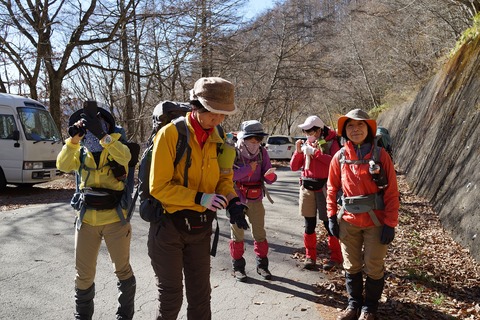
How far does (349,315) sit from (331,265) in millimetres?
1424

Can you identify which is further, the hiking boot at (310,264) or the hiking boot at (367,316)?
the hiking boot at (310,264)

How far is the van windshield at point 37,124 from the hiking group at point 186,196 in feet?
32.9

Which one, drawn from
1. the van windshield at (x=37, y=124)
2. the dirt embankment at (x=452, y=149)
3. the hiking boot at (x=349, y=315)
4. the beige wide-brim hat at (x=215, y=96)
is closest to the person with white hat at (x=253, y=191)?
the hiking boot at (x=349, y=315)

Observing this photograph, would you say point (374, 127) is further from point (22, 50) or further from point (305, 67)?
point (305, 67)

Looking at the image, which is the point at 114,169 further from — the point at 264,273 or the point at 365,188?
the point at 264,273

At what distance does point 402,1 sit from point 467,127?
1177 cm

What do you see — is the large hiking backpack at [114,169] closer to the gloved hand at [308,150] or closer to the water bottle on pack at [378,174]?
the water bottle on pack at [378,174]

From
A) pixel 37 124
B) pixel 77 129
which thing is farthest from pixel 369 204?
pixel 37 124

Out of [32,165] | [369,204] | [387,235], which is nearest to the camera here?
[387,235]

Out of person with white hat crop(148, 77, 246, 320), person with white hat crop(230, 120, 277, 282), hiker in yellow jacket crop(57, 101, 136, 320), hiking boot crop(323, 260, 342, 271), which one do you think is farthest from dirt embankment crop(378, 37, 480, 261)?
hiker in yellow jacket crop(57, 101, 136, 320)

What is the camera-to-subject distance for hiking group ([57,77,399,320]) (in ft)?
8.85

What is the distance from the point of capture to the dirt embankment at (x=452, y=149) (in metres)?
6.27

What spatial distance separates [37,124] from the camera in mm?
12523

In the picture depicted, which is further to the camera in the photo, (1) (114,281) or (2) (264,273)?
(2) (264,273)
